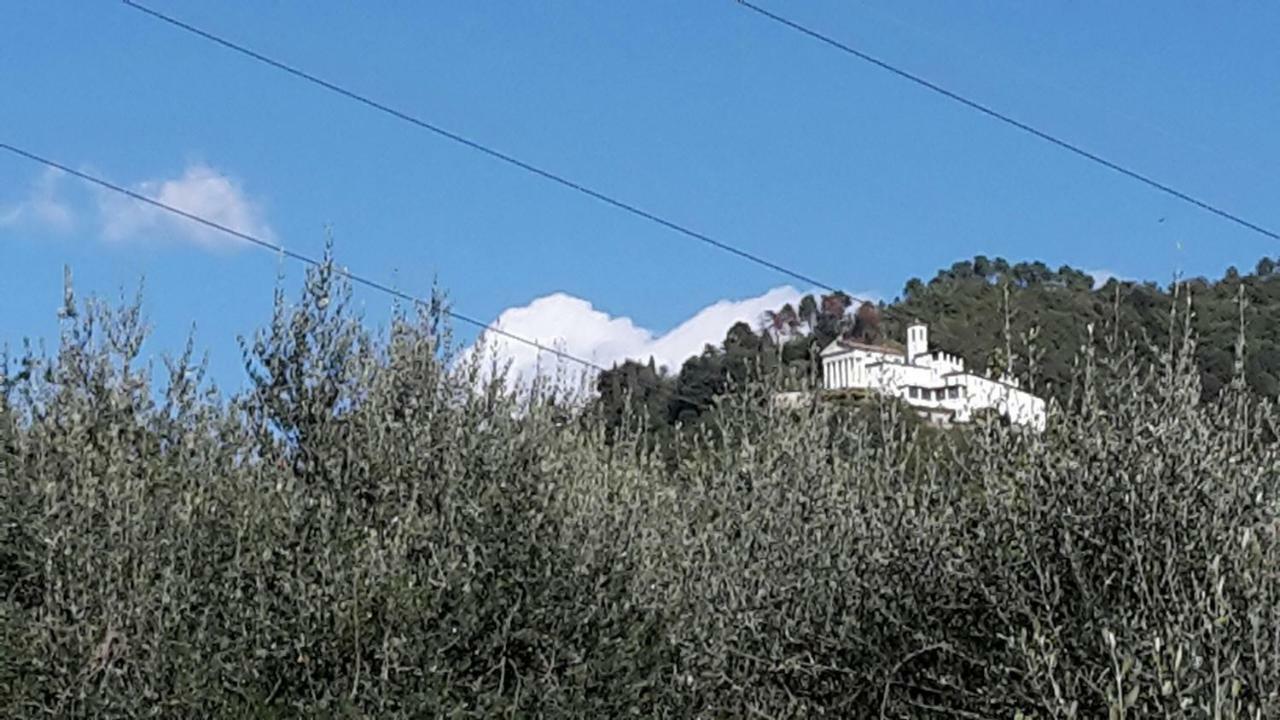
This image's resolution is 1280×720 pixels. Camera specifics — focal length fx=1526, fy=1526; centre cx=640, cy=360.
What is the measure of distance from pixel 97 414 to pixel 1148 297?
713cm

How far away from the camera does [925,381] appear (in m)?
11.9

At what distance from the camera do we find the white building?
28.6ft

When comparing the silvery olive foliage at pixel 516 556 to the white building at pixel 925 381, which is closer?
the silvery olive foliage at pixel 516 556

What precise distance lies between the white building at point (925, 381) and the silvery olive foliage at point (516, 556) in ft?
0.70

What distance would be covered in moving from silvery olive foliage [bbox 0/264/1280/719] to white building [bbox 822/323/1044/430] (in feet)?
0.70

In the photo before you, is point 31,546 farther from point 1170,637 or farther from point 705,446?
point 1170,637

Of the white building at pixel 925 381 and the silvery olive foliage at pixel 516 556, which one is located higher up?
the white building at pixel 925 381

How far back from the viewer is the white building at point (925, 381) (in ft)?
28.6

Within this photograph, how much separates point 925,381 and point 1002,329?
2.70 metres

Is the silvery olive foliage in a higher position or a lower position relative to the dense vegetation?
lower

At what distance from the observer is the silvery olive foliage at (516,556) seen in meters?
7.53

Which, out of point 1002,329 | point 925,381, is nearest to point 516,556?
point 1002,329

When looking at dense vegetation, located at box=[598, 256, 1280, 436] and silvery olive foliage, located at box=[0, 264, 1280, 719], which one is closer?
silvery olive foliage, located at box=[0, 264, 1280, 719]

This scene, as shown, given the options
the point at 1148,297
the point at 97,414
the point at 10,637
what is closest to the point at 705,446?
the point at 1148,297
